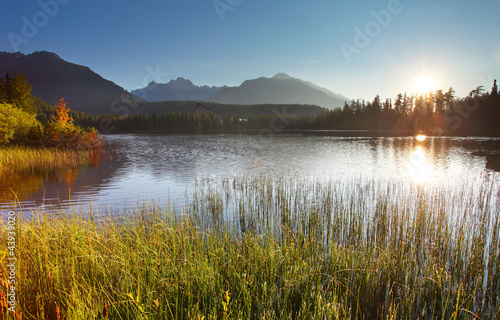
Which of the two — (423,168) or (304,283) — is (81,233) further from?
(423,168)

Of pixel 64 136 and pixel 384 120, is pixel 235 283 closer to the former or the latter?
pixel 64 136

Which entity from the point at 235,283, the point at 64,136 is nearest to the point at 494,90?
the point at 64,136

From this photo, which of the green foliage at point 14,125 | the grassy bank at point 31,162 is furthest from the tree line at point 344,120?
the grassy bank at point 31,162

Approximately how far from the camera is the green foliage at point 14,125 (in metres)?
25.6

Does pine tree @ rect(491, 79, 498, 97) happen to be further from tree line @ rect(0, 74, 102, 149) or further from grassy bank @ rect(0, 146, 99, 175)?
grassy bank @ rect(0, 146, 99, 175)

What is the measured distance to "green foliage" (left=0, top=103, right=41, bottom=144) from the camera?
2558 cm

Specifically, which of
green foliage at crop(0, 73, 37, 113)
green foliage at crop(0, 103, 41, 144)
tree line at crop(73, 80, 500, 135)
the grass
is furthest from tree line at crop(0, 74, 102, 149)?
tree line at crop(73, 80, 500, 135)

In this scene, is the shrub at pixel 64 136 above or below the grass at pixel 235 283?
above

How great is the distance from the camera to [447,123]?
3605 inches

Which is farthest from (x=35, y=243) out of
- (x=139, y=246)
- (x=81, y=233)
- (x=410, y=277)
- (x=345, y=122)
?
(x=345, y=122)

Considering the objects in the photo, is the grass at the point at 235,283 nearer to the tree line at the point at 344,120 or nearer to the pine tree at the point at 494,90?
the tree line at the point at 344,120

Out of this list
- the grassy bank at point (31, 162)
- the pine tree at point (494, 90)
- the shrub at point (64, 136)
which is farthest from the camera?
the pine tree at point (494, 90)

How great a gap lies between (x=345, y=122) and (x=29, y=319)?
12310 cm

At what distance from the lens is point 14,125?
2664cm
